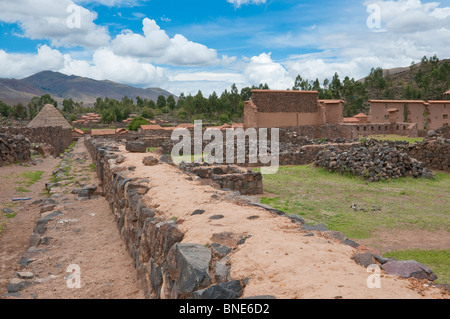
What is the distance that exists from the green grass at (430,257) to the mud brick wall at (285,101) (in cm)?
2750

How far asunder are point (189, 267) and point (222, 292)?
1.57 feet

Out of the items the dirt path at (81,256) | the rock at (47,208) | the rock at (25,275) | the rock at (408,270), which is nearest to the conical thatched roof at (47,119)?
the dirt path at (81,256)

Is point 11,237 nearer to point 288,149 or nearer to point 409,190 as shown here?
point 409,190

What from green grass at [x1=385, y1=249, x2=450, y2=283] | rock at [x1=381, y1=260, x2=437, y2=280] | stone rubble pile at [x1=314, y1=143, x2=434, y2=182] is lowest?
green grass at [x1=385, y1=249, x2=450, y2=283]

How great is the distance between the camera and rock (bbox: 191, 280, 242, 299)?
2.79 meters

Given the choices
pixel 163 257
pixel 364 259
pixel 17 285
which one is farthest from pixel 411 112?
pixel 17 285

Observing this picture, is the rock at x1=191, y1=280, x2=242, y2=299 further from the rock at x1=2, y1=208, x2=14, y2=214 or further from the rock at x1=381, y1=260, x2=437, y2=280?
the rock at x1=2, y1=208, x2=14, y2=214

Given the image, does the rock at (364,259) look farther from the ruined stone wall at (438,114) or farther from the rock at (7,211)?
the ruined stone wall at (438,114)

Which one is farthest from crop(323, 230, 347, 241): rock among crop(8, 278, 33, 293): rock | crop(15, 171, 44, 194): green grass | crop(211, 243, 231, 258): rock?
crop(15, 171, 44, 194): green grass

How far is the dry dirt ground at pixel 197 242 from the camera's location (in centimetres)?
286

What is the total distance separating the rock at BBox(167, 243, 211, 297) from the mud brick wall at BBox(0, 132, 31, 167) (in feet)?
60.9

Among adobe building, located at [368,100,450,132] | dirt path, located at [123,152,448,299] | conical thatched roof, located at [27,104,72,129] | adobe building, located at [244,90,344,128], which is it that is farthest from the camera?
adobe building, located at [368,100,450,132]
